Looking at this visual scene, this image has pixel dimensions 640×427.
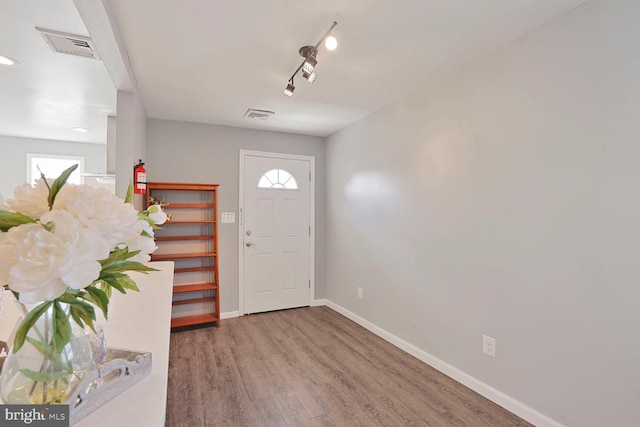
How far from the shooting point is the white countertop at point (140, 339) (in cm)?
63

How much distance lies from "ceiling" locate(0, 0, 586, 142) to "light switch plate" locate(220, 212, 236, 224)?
1.32 m

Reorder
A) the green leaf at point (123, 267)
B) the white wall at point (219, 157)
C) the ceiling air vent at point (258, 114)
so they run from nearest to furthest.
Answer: the green leaf at point (123, 267) → the ceiling air vent at point (258, 114) → the white wall at point (219, 157)

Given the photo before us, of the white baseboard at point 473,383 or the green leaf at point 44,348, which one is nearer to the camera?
the green leaf at point 44,348

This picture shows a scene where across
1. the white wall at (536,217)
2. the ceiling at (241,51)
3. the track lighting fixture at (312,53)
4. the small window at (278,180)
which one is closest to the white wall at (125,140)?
the ceiling at (241,51)

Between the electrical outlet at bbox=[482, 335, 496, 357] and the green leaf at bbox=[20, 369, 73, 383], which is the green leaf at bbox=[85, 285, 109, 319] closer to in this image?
the green leaf at bbox=[20, 369, 73, 383]

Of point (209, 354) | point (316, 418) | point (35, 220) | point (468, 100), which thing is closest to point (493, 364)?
point (316, 418)

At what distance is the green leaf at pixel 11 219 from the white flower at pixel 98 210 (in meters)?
0.05

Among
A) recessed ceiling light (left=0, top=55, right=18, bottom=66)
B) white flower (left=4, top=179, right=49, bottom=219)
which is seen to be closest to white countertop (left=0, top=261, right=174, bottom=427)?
white flower (left=4, top=179, right=49, bottom=219)

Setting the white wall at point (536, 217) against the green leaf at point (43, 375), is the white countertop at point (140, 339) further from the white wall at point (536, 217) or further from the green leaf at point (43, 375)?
the white wall at point (536, 217)

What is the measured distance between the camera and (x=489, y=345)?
222 centimetres

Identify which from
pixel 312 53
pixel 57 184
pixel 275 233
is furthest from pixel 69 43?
pixel 275 233

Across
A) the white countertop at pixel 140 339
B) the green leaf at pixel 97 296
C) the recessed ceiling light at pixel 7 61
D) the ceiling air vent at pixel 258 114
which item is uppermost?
the ceiling air vent at pixel 258 114

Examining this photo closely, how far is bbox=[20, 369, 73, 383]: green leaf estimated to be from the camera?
57 cm

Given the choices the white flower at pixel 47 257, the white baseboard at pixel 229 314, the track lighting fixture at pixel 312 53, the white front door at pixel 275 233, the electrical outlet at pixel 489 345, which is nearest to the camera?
the white flower at pixel 47 257
